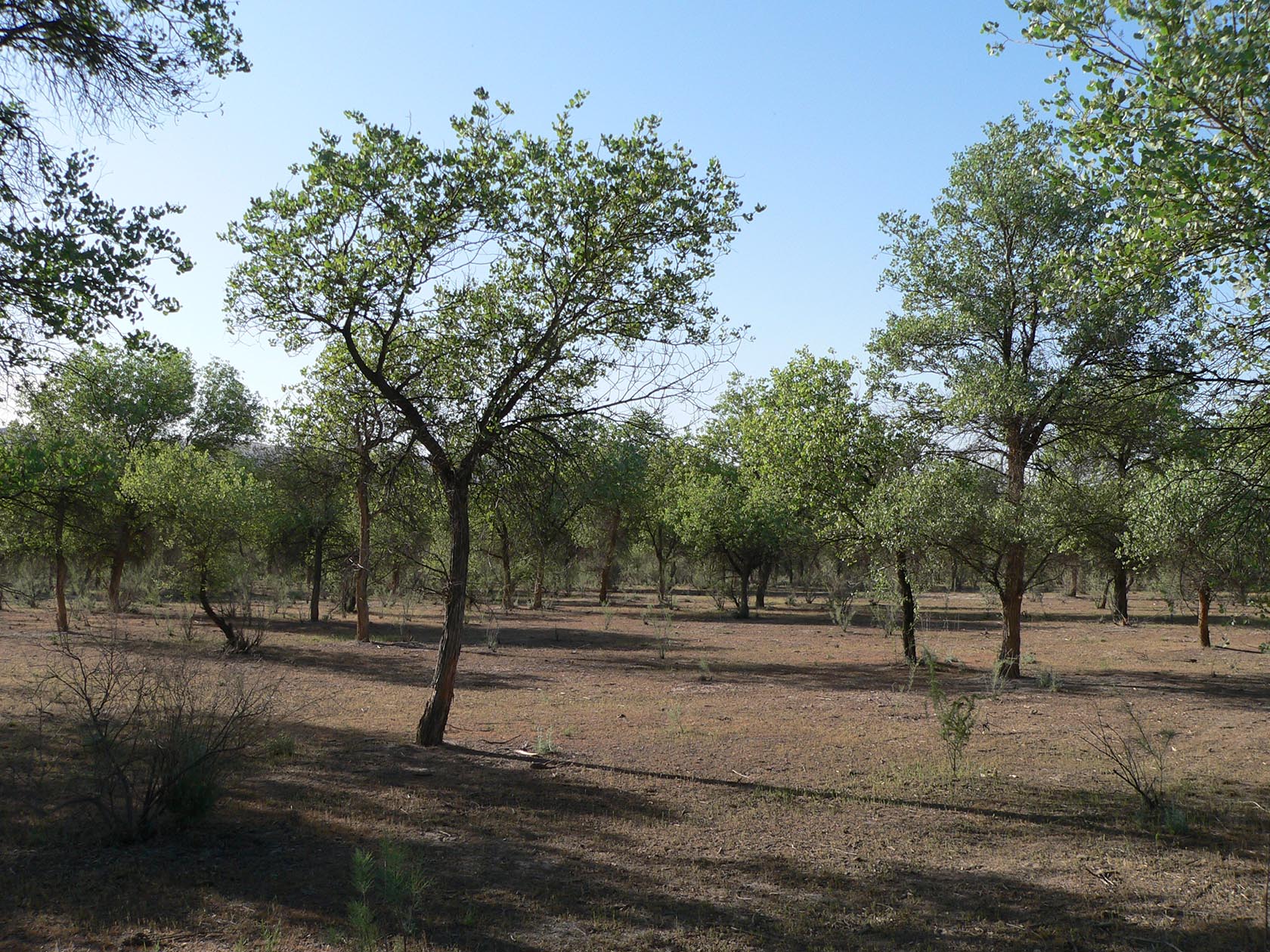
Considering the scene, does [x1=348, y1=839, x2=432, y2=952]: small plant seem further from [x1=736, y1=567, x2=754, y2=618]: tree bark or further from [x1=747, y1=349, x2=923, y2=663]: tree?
[x1=736, y1=567, x2=754, y2=618]: tree bark

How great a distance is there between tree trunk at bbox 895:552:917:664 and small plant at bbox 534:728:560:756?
10.4 meters

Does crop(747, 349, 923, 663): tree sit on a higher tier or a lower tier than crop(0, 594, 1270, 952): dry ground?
higher

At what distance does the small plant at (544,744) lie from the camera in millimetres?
10430

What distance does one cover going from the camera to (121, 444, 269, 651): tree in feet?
67.6

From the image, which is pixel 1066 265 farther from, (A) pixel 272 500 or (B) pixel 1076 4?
(A) pixel 272 500

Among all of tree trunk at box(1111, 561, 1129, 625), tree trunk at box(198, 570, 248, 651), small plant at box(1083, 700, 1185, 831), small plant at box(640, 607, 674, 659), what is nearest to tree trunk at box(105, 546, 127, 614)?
tree trunk at box(198, 570, 248, 651)

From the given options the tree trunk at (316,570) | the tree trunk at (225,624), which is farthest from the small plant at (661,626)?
the tree trunk at (316,570)

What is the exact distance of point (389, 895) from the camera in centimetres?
516

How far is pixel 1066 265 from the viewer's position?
7715mm

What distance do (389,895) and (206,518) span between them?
716 inches

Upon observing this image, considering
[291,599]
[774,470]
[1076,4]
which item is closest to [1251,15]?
[1076,4]

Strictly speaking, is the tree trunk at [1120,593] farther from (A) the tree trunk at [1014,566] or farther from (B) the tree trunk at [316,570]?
(B) the tree trunk at [316,570]

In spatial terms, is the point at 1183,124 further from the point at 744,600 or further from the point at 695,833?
the point at 744,600

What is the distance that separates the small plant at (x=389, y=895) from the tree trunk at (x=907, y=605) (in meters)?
15.5
